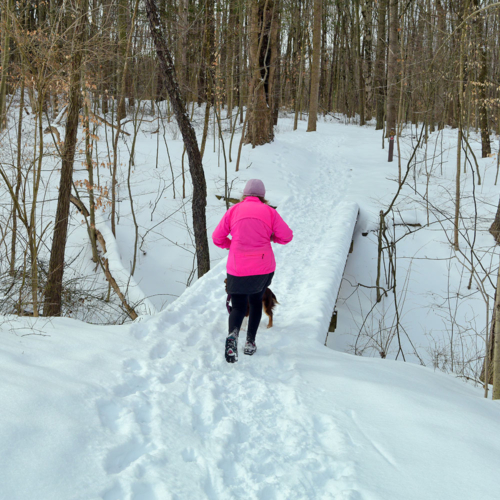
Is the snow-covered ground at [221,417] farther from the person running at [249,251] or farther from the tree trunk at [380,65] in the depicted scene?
the tree trunk at [380,65]

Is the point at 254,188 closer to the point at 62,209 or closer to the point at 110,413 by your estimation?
the point at 110,413

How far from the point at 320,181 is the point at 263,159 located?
A: 2.16 meters

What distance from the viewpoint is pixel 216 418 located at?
9.52ft

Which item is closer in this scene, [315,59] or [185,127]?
[185,127]

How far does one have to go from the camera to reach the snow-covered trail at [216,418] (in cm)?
225

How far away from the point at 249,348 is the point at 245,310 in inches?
14.1

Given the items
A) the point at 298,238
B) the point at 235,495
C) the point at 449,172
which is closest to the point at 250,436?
the point at 235,495

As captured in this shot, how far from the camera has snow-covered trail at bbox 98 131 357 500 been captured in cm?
225

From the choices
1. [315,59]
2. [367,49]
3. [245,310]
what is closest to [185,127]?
[245,310]

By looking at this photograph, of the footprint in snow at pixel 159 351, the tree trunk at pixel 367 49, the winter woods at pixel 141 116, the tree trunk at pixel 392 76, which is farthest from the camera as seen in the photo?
the tree trunk at pixel 367 49

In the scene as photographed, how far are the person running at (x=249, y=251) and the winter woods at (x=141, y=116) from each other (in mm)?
1617

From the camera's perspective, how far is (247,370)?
368 cm

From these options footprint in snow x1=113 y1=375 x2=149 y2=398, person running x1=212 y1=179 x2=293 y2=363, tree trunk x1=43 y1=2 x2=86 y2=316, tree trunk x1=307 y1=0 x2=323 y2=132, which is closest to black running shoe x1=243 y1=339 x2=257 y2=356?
person running x1=212 y1=179 x2=293 y2=363

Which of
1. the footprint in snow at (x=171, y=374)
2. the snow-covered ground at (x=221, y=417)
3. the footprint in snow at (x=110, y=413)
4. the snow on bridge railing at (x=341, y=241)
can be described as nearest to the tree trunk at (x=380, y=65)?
the snow on bridge railing at (x=341, y=241)
